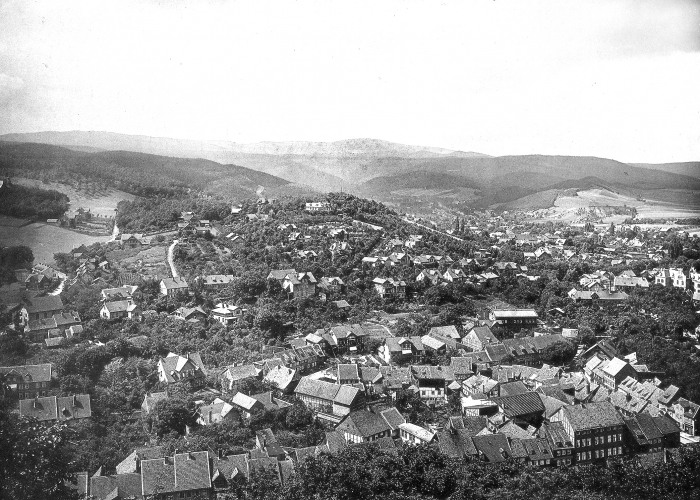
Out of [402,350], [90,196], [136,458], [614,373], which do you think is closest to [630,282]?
[614,373]

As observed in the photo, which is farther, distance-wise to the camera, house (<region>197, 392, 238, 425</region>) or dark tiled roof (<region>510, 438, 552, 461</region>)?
house (<region>197, 392, 238, 425</region>)

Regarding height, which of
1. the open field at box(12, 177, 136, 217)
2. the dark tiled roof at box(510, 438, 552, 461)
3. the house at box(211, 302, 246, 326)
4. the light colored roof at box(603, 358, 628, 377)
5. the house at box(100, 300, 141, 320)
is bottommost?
the dark tiled roof at box(510, 438, 552, 461)

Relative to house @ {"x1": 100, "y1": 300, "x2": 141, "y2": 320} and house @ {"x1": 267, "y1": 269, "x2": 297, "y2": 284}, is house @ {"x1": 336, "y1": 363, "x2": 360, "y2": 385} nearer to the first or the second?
house @ {"x1": 100, "y1": 300, "x2": 141, "y2": 320}

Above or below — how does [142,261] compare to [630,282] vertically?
above

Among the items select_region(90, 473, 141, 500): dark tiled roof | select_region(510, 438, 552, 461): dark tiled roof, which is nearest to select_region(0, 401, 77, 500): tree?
select_region(90, 473, 141, 500): dark tiled roof

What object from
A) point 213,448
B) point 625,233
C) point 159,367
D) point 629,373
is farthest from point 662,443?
point 625,233

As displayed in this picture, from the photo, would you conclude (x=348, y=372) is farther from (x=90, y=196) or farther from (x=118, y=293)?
(x=90, y=196)

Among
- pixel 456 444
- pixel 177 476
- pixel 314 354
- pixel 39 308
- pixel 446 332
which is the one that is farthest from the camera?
pixel 446 332
